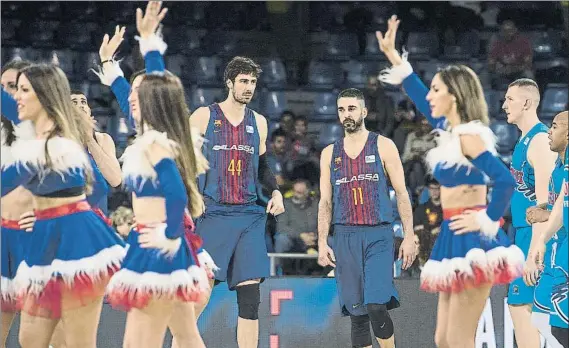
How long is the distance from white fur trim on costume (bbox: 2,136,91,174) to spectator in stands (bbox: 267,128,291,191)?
6083 mm

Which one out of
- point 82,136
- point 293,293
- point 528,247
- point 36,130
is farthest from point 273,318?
point 36,130

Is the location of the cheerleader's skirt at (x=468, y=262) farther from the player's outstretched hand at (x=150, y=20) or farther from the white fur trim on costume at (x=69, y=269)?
the player's outstretched hand at (x=150, y=20)

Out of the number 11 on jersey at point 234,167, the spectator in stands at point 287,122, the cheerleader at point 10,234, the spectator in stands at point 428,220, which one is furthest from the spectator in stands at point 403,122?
the cheerleader at point 10,234

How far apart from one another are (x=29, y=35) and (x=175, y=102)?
852cm

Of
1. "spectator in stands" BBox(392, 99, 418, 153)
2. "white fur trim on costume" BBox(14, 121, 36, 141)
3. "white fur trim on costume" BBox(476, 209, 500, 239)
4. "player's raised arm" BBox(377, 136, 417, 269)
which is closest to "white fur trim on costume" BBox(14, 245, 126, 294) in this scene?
"white fur trim on costume" BBox(14, 121, 36, 141)

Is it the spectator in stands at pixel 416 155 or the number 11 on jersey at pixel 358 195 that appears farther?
the spectator in stands at pixel 416 155

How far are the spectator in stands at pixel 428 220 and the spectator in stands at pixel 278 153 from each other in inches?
75.4

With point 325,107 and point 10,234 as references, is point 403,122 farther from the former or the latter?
point 10,234

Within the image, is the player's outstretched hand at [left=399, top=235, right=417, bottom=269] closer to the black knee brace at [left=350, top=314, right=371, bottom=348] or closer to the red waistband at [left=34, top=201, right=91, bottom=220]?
the black knee brace at [left=350, top=314, right=371, bottom=348]

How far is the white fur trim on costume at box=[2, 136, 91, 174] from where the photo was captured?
5.66 metres

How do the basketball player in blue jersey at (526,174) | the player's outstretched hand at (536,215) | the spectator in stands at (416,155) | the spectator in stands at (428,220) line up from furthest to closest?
the spectator in stands at (416,155)
the spectator in stands at (428,220)
the basketball player in blue jersey at (526,174)
the player's outstretched hand at (536,215)

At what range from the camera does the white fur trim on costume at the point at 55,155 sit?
5664 mm

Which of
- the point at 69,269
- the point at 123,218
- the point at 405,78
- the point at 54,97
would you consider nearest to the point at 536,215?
the point at 405,78

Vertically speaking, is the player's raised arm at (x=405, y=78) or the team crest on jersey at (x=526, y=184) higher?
the player's raised arm at (x=405, y=78)
